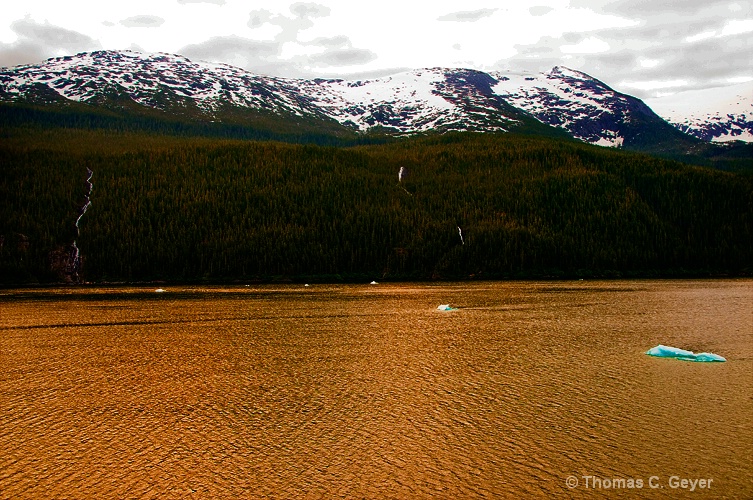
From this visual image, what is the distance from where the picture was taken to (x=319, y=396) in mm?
33250

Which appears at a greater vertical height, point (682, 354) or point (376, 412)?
point (682, 354)

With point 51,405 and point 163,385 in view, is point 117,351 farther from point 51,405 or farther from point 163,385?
point 51,405

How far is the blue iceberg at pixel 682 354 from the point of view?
4109cm

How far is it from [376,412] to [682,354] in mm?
24887

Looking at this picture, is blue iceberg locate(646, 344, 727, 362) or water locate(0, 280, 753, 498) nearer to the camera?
water locate(0, 280, 753, 498)

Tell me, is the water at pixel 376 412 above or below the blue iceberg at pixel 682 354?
below

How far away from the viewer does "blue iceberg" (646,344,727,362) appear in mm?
41094

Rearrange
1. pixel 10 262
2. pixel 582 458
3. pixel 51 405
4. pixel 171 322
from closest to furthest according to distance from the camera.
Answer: pixel 582 458, pixel 51 405, pixel 171 322, pixel 10 262

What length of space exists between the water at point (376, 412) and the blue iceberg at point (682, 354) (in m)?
1.14

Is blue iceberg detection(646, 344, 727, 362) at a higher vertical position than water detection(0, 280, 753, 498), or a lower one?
higher

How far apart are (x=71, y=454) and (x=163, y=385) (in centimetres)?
1244

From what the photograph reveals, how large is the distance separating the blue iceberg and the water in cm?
114

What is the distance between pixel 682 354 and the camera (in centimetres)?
4231

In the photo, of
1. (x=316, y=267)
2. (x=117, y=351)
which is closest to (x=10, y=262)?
(x=316, y=267)
